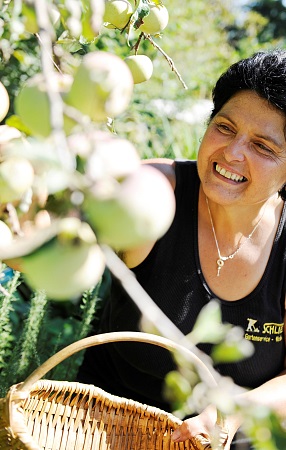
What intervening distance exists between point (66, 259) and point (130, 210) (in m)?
0.05

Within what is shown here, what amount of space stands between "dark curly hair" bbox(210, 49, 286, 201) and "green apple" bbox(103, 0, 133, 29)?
623 mm

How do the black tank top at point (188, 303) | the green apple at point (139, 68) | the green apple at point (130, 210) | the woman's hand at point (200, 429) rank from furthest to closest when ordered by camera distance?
the black tank top at point (188, 303)
the woman's hand at point (200, 429)
the green apple at point (139, 68)
the green apple at point (130, 210)

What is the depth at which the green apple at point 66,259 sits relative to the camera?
0.34 meters

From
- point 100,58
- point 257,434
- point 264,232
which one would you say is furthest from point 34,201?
point 264,232

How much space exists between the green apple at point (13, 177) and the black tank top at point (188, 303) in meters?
0.97

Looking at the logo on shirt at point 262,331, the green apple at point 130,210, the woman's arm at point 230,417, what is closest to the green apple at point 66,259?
the green apple at point 130,210

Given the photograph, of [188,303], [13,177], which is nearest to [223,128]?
[188,303]

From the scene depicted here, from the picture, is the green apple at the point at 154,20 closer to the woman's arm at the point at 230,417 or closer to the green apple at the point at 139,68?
the green apple at the point at 139,68

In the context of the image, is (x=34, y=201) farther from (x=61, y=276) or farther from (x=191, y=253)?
(x=191, y=253)

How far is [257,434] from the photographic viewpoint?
38 cm

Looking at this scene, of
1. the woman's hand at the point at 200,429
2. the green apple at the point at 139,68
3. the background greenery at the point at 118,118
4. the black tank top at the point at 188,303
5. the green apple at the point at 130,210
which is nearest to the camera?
the green apple at the point at 130,210

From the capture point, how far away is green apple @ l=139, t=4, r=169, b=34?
66cm

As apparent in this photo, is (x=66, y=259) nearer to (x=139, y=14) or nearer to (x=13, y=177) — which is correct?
(x=13, y=177)

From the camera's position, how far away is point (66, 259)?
0.34 meters
